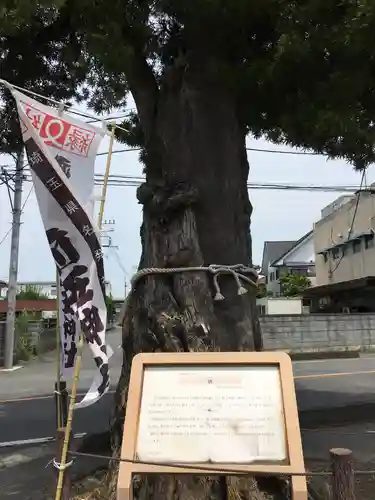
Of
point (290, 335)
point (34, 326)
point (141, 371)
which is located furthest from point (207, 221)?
point (34, 326)

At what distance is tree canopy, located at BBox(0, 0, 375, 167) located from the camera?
421cm

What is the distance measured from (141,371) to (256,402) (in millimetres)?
772

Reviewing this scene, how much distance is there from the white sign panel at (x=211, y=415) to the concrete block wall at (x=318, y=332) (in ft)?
54.1

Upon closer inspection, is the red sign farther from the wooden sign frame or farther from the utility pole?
the utility pole

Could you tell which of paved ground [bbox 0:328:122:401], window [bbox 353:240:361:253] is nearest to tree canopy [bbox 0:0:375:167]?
paved ground [bbox 0:328:122:401]

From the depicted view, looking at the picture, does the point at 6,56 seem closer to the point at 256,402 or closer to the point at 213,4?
the point at 213,4

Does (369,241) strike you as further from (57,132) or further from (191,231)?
(57,132)

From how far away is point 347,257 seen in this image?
27.5m

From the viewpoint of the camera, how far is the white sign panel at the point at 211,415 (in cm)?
297

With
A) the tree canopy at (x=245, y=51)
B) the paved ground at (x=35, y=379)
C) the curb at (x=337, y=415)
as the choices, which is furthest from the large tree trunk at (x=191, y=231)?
the paved ground at (x=35, y=379)

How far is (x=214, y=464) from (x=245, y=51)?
3.92m

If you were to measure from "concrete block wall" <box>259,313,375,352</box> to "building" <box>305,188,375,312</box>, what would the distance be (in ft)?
6.47

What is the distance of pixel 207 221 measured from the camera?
5020 mm

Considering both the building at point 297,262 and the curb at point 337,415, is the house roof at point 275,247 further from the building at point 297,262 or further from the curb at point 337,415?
the curb at point 337,415
